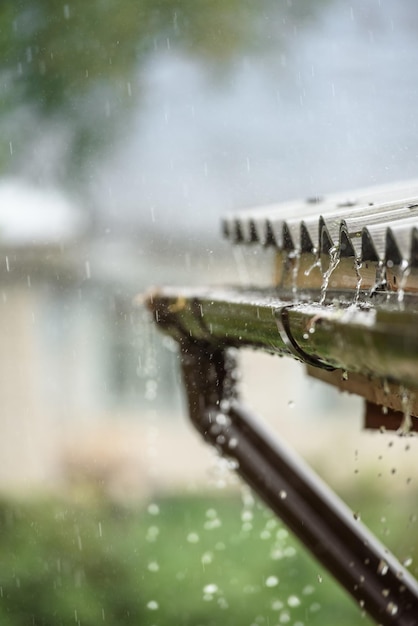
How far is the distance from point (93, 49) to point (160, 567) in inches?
206

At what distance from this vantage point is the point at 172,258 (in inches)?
353

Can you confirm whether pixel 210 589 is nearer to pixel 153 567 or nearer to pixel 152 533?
pixel 153 567

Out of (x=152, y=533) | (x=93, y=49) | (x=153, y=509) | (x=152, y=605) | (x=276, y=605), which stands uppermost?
(x=93, y=49)

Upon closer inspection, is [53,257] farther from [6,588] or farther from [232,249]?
[6,588]

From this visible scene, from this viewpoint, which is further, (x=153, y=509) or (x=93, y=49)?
(x=93, y=49)

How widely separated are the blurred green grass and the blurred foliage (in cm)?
365

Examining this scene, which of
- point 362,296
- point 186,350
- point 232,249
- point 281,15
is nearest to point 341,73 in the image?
point 281,15

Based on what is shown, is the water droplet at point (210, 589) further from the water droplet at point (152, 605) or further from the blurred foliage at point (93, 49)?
the blurred foliage at point (93, 49)

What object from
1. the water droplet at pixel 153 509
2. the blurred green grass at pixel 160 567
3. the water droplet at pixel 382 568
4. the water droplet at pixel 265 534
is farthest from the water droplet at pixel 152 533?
the water droplet at pixel 382 568

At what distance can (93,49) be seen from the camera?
29.7 ft

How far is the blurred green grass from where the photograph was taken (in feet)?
26.1

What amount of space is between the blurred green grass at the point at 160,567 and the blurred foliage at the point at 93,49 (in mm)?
3652

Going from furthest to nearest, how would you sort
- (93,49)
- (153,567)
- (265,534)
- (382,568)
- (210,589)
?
(93,49)
(265,534)
(153,567)
(210,589)
(382,568)

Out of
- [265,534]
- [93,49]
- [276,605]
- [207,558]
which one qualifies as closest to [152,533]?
[207,558]
